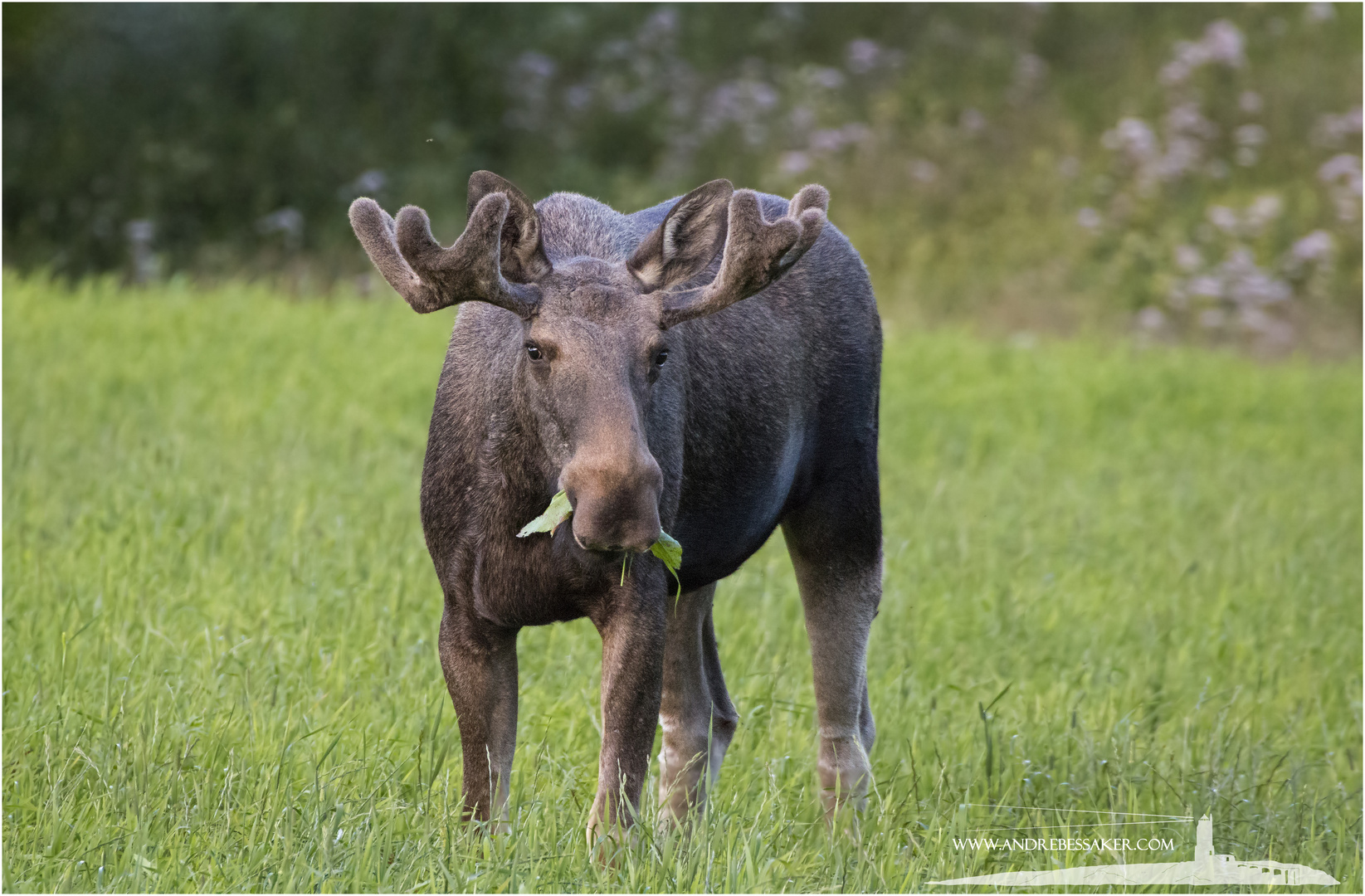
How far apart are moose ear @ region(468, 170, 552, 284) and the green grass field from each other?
1.39 m

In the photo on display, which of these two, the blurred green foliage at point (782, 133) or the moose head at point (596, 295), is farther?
the blurred green foliage at point (782, 133)

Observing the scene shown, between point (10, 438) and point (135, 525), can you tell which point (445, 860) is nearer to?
point (135, 525)

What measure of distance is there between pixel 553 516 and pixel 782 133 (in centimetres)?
1779

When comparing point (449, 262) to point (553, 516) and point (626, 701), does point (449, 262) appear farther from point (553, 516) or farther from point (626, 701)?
point (626, 701)

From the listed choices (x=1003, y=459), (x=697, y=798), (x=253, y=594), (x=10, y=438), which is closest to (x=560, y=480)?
(x=697, y=798)

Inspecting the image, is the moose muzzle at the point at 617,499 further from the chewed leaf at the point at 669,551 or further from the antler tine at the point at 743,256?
the antler tine at the point at 743,256

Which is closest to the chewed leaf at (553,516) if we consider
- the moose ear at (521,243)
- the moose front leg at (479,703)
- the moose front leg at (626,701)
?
the moose front leg at (626,701)

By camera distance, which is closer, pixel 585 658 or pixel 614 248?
pixel 614 248

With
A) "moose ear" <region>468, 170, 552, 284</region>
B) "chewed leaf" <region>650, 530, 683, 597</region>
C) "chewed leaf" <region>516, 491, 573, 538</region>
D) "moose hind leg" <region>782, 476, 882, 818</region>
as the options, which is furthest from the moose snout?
"moose hind leg" <region>782, 476, 882, 818</region>

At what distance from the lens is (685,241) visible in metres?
4.21

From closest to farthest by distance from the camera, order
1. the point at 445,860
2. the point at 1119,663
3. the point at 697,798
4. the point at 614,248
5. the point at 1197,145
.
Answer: the point at 445,860 < the point at 614,248 < the point at 697,798 < the point at 1119,663 < the point at 1197,145

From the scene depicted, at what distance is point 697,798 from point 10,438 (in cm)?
516

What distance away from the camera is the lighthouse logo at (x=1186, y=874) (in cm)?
440

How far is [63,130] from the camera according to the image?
1948 cm
